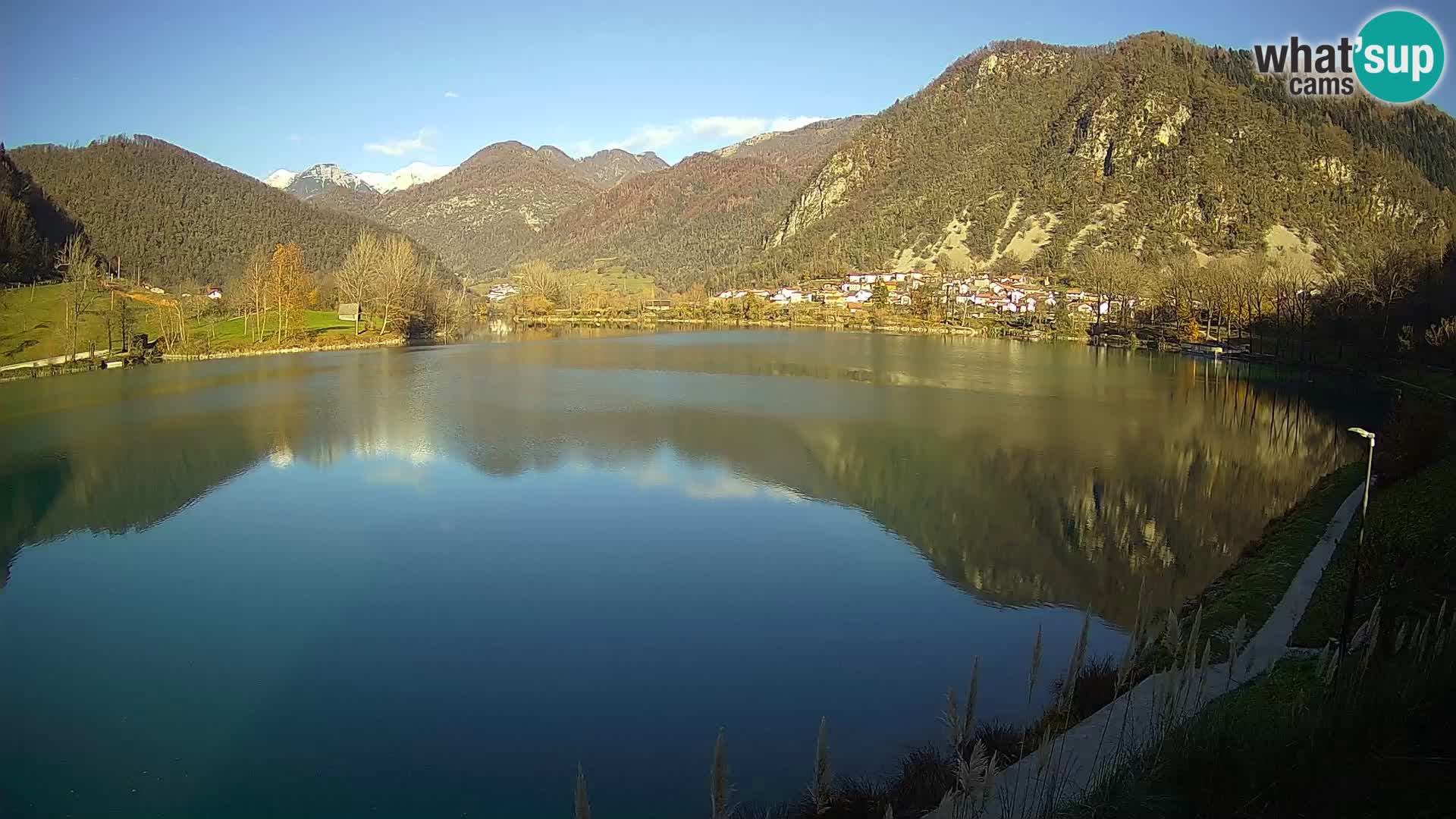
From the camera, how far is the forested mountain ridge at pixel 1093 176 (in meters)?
89.2

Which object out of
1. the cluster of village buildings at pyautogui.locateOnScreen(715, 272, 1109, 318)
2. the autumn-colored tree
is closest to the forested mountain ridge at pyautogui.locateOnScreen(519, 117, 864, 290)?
the cluster of village buildings at pyautogui.locateOnScreen(715, 272, 1109, 318)

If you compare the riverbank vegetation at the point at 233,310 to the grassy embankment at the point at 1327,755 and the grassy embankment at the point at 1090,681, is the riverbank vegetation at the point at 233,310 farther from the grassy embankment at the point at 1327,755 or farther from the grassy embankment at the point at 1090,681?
the grassy embankment at the point at 1327,755

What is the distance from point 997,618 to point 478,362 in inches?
1401

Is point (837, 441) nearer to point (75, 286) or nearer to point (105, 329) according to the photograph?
point (105, 329)

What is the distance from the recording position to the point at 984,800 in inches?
167

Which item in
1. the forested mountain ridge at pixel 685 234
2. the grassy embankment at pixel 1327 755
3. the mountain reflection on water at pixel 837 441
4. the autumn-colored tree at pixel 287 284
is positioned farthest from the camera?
the forested mountain ridge at pixel 685 234

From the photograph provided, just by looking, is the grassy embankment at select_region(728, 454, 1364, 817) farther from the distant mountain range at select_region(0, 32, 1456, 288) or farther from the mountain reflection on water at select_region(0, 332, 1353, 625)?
the distant mountain range at select_region(0, 32, 1456, 288)

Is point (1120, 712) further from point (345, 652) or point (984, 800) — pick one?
point (345, 652)

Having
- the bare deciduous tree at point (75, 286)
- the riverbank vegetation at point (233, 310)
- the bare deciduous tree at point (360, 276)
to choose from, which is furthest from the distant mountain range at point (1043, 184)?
the bare deciduous tree at point (360, 276)

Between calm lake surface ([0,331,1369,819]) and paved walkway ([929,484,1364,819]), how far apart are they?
1.54m

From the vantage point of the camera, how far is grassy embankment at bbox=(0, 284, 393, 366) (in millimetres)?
36906

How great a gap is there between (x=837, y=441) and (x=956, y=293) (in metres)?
67.7

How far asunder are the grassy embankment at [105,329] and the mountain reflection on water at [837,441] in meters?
5.22

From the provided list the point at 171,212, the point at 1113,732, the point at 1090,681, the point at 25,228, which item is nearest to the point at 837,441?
the point at 1090,681
